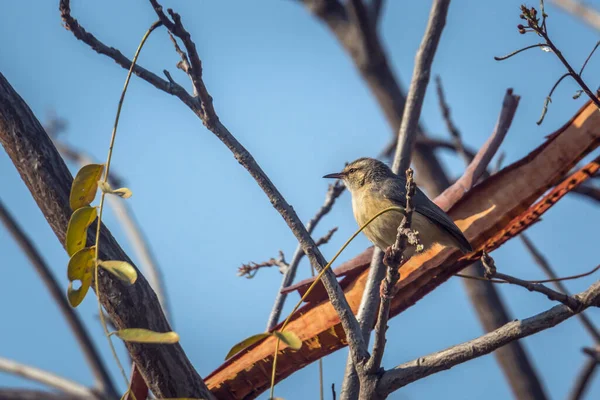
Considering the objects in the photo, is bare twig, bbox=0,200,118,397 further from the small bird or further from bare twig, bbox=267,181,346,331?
the small bird

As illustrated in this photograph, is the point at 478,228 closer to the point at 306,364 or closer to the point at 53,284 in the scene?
the point at 306,364

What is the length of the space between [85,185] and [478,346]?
1.76 meters

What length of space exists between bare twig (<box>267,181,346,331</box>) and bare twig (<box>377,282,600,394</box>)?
1.28 m

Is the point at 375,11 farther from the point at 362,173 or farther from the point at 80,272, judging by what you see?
the point at 80,272

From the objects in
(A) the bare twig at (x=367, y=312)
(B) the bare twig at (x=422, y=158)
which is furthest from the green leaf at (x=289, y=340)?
(B) the bare twig at (x=422, y=158)

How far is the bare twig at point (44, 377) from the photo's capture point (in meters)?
5.05

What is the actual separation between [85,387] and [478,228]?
9.14ft

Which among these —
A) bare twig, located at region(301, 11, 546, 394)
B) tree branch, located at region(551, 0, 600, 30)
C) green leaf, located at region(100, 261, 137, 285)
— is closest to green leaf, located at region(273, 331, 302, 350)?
green leaf, located at region(100, 261, 137, 285)

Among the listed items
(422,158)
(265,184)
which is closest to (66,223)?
(265,184)

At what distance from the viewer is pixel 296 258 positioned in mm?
5020

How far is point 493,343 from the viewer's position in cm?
324

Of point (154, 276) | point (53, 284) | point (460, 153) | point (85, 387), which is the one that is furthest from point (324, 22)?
point (85, 387)

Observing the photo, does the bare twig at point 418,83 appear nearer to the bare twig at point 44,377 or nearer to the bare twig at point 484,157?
the bare twig at point 484,157

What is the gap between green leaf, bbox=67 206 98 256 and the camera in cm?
290
